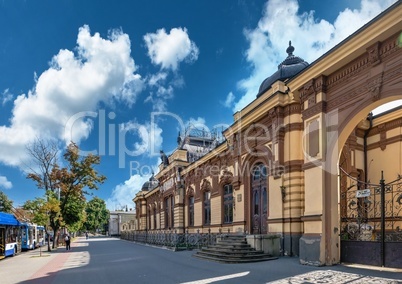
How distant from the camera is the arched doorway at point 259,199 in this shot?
15875 mm

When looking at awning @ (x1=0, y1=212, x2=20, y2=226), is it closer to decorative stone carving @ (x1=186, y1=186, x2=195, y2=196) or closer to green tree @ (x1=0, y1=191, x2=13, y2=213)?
decorative stone carving @ (x1=186, y1=186, x2=195, y2=196)

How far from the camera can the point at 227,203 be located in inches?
822

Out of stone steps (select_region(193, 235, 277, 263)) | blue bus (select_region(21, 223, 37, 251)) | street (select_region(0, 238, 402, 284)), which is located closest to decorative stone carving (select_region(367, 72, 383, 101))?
street (select_region(0, 238, 402, 284))

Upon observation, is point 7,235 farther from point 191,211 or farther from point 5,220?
point 191,211

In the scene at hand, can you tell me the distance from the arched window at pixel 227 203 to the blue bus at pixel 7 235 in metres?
14.1

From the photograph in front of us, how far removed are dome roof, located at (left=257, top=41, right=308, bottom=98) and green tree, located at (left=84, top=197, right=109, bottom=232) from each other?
65404 millimetres

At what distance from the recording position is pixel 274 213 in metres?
14.2

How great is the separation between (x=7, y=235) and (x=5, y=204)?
1523 inches

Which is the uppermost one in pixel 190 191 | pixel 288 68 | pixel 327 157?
pixel 288 68

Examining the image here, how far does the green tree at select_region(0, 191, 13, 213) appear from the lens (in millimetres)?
52312

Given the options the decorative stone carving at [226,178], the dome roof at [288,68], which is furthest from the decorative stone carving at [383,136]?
the decorative stone carving at [226,178]

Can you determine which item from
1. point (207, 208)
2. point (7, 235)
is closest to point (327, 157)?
point (207, 208)

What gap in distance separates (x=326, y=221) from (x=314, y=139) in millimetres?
3081

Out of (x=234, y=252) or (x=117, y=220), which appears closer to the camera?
(x=234, y=252)
